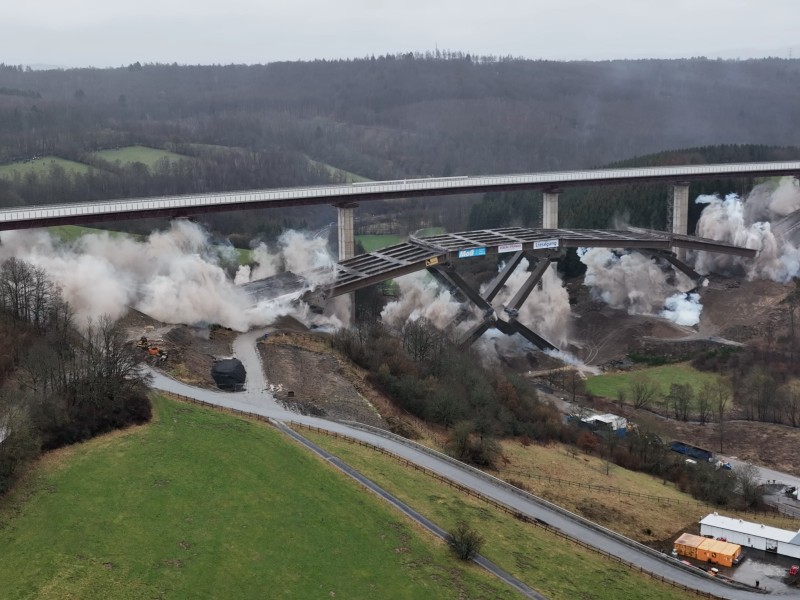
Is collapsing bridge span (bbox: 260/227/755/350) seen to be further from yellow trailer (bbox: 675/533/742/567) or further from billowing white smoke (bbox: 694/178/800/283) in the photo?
yellow trailer (bbox: 675/533/742/567)

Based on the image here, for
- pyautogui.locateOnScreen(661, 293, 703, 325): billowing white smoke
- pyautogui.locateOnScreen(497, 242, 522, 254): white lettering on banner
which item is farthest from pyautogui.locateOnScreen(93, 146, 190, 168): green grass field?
pyautogui.locateOnScreen(661, 293, 703, 325): billowing white smoke

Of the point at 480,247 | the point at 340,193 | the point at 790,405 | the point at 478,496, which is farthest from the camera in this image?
the point at 480,247

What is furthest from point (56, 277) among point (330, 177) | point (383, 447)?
point (330, 177)

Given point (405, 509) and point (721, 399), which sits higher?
point (405, 509)

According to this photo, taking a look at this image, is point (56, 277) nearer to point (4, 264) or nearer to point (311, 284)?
point (4, 264)

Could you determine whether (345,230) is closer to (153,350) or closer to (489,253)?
(489,253)

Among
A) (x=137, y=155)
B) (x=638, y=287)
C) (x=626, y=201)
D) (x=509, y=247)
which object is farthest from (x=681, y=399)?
(x=137, y=155)
